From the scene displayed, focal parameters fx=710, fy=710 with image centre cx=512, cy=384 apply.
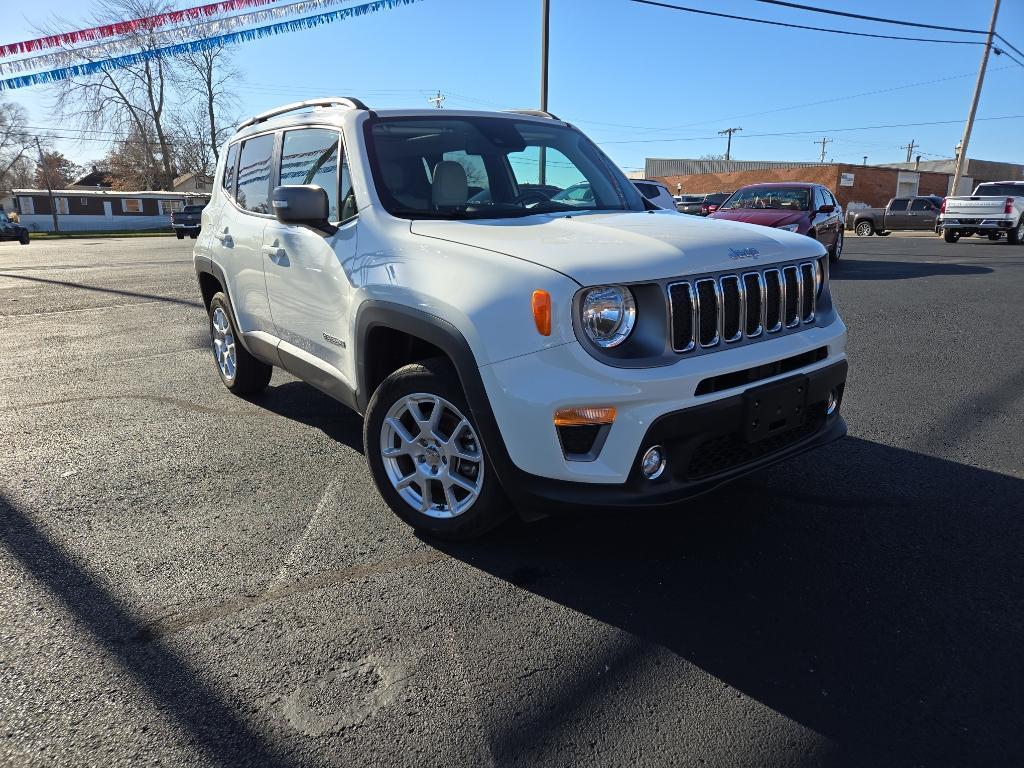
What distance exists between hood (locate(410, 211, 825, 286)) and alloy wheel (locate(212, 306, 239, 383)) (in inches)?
105

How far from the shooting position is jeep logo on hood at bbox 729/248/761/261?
284cm

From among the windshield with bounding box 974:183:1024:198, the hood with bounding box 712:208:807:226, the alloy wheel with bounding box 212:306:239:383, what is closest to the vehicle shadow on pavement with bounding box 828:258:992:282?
the hood with bounding box 712:208:807:226

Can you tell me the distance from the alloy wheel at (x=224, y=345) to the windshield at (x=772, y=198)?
10.2m

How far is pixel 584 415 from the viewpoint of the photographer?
2.50 metres

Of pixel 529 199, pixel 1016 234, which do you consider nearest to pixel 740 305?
pixel 529 199

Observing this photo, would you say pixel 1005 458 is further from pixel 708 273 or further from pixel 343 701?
pixel 343 701

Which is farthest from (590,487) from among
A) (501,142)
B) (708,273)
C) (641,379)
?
(501,142)

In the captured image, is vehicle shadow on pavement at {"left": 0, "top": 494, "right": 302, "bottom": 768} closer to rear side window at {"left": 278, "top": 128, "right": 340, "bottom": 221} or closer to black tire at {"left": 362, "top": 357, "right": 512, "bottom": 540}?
black tire at {"left": 362, "top": 357, "right": 512, "bottom": 540}

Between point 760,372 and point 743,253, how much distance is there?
0.49m

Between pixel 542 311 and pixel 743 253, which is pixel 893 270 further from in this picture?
pixel 542 311

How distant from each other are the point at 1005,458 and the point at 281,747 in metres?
4.13

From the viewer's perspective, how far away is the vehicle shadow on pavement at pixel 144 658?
79.8 inches

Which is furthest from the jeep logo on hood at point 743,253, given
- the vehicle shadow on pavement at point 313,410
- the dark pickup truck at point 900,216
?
the dark pickup truck at point 900,216

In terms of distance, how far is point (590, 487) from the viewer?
2.60m
